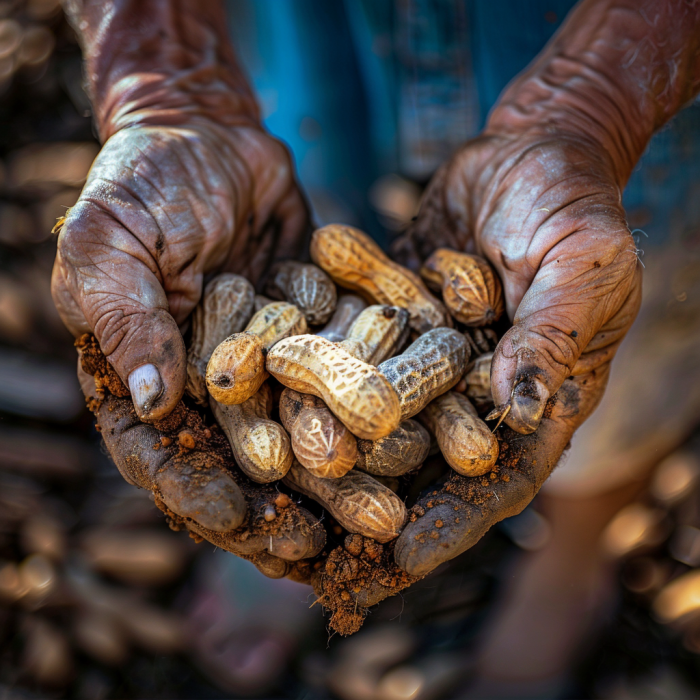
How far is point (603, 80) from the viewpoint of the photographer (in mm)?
1615

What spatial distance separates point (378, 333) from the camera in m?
1.39

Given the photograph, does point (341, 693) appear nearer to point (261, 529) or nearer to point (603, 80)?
point (261, 529)

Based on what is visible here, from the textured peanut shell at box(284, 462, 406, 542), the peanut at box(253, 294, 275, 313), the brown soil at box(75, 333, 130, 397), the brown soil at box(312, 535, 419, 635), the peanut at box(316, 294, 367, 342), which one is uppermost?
the brown soil at box(75, 333, 130, 397)

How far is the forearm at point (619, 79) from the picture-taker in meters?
1.55

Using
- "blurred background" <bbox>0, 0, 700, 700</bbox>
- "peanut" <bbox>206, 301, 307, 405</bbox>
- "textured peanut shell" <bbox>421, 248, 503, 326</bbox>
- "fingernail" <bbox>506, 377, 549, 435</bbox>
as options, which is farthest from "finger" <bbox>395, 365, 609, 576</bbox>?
"blurred background" <bbox>0, 0, 700, 700</bbox>

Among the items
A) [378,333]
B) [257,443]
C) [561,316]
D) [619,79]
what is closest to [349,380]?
[257,443]

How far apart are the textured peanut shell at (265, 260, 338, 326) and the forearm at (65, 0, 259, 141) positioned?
54cm

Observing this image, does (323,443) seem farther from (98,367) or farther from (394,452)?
(98,367)

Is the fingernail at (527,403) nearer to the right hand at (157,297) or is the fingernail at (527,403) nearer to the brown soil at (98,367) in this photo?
the right hand at (157,297)

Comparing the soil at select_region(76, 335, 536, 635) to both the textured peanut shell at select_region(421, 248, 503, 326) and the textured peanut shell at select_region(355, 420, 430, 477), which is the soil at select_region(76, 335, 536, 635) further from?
the textured peanut shell at select_region(421, 248, 503, 326)

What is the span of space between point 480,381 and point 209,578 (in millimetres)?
1604

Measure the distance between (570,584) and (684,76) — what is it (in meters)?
1.86

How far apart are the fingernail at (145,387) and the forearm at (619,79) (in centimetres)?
121

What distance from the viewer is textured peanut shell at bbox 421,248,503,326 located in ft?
4.64
